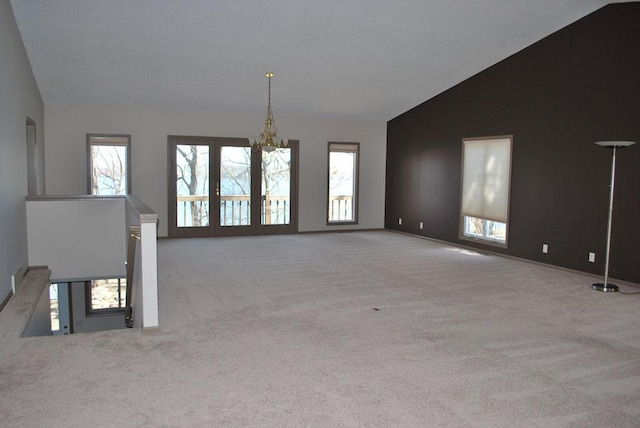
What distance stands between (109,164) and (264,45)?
4.05 m

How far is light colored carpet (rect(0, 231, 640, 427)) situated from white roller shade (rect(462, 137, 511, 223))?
200 cm

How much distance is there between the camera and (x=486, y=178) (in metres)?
8.01

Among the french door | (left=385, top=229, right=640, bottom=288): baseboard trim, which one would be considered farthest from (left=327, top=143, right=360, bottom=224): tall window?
(left=385, top=229, right=640, bottom=288): baseboard trim

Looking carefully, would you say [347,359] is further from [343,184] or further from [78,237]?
[343,184]

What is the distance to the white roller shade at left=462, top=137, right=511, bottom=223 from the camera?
25.2 ft

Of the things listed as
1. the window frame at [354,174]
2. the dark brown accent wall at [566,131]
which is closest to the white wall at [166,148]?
the window frame at [354,174]

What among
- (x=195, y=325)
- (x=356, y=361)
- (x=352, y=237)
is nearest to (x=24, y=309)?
(x=195, y=325)

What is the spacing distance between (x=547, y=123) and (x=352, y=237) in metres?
4.30

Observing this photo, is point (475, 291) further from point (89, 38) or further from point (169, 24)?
point (89, 38)

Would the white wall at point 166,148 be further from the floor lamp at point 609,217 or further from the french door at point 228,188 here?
the floor lamp at point 609,217

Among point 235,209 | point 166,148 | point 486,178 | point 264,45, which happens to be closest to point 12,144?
point 264,45

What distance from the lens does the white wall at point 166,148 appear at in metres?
8.48

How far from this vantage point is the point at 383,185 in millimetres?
11047

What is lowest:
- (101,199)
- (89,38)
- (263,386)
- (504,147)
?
(263,386)
